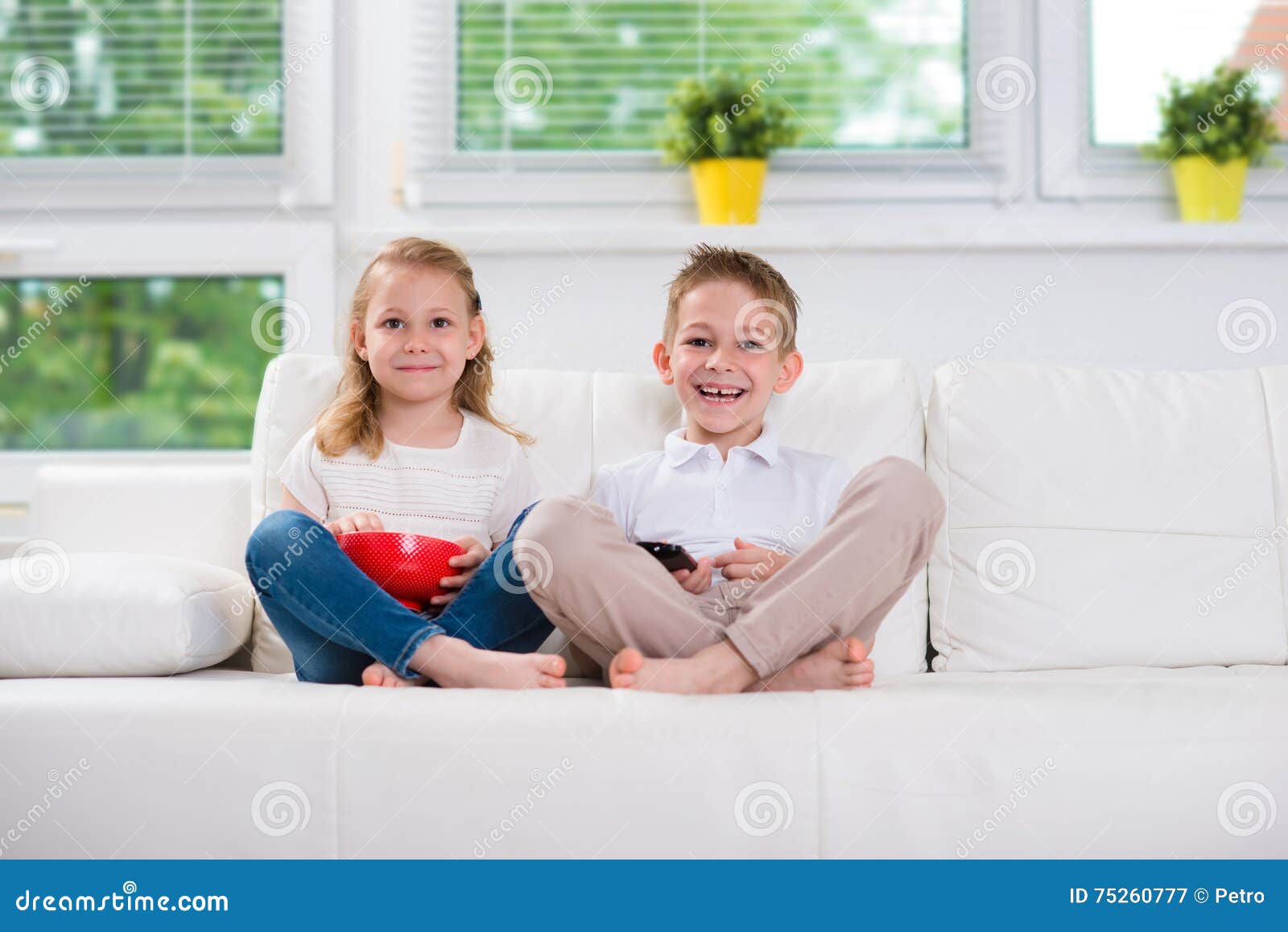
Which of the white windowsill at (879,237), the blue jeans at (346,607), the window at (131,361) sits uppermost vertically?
the white windowsill at (879,237)

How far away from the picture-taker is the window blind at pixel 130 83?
7.82ft

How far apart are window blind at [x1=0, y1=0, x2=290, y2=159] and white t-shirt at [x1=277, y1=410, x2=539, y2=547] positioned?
97 centimetres

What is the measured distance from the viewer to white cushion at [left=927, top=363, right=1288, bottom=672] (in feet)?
5.57

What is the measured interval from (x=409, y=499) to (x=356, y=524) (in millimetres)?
123

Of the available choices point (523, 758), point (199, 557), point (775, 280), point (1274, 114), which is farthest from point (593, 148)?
point (523, 758)

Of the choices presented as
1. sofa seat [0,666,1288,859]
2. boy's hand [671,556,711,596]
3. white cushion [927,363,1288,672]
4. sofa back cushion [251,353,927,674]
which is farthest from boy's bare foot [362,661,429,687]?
white cushion [927,363,1288,672]

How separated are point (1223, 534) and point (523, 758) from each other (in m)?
1.10

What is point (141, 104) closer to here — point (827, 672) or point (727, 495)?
point (727, 495)

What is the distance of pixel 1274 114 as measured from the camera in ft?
7.47

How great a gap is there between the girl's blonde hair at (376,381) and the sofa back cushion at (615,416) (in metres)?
0.05

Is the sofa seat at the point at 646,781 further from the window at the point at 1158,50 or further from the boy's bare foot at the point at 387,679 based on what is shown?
the window at the point at 1158,50

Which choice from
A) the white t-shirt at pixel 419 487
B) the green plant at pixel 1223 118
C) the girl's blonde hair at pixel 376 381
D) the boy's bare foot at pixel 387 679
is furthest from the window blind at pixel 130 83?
the green plant at pixel 1223 118

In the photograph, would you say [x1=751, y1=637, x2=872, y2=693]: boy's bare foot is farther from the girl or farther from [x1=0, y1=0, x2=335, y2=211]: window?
[x1=0, y1=0, x2=335, y2=211]: window
